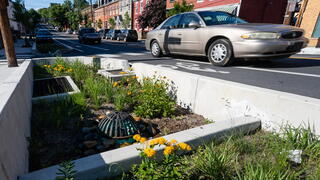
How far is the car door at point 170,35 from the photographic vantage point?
6069 millimetres

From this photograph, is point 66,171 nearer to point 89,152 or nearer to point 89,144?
point 89,152

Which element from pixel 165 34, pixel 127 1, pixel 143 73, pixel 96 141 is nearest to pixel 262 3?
pixel 165 34

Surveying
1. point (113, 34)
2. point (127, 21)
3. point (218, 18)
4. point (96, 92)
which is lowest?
point (96, 92)

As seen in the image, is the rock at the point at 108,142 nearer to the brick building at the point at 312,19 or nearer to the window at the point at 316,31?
the brick building at the point at 312,19

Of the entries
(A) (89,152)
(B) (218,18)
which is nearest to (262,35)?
(B) (218,18)

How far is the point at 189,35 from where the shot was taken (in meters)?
5.53

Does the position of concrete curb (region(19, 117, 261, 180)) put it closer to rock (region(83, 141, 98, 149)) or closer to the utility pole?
rock (region(83, 141, 98, 149))

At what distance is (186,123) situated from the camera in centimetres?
263

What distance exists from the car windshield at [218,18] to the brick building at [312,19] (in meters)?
12.1

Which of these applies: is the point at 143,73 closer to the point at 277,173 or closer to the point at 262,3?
the point at 277,173

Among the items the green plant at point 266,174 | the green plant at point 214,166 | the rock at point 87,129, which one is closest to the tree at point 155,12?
the rock at point 87,129

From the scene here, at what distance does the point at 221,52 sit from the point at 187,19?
1.83 m

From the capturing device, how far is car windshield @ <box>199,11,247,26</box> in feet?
17.3

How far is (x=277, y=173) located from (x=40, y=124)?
280 cm
